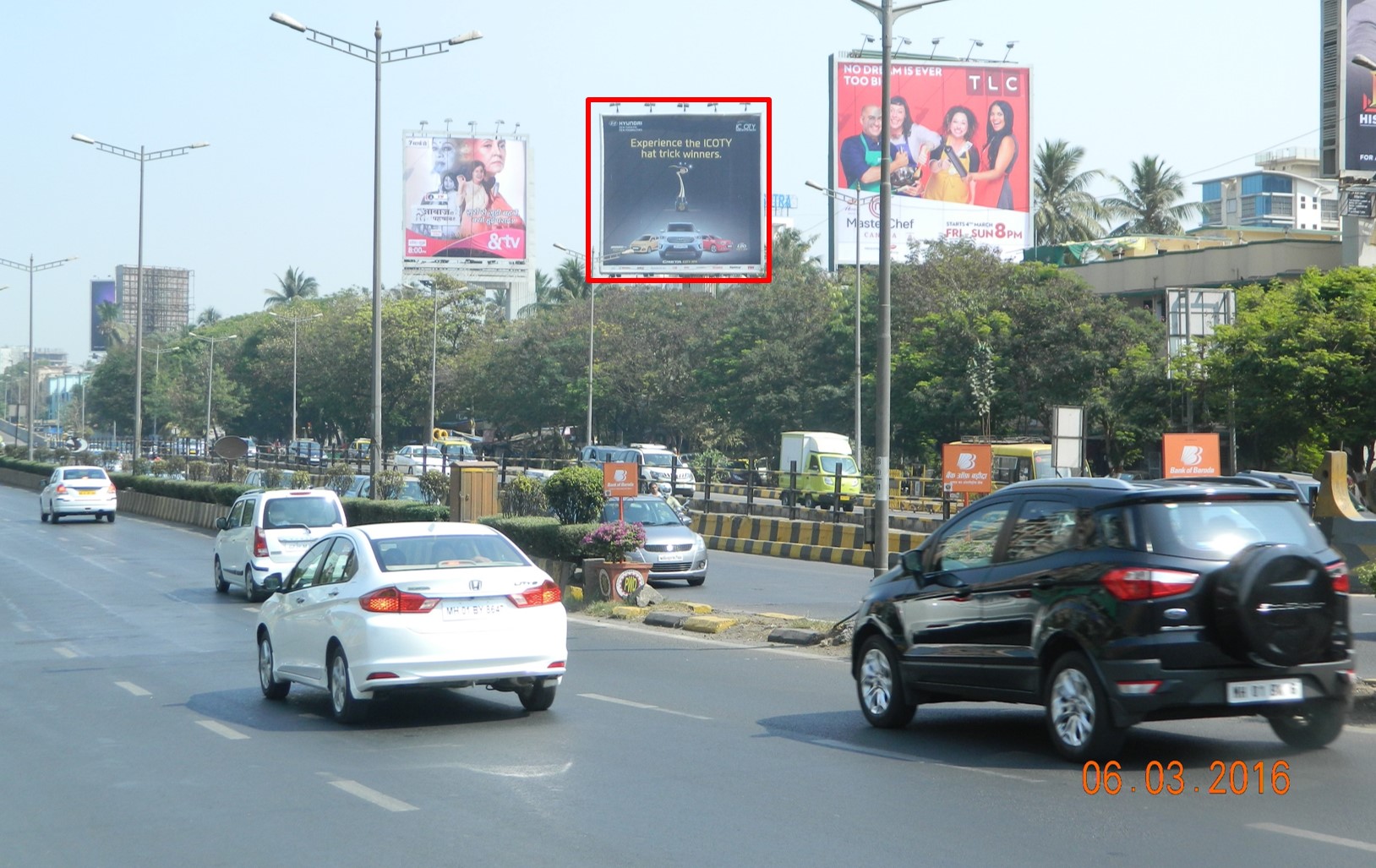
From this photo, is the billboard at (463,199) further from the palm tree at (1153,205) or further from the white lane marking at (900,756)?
the white lane marking at (900,756)

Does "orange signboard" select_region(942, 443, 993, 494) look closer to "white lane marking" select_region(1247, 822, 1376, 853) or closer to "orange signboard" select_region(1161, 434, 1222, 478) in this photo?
"orange signboard" select_region(1161, 434, 1222, 478)

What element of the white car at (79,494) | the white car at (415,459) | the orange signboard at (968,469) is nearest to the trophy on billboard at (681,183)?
the white car at (415,459)

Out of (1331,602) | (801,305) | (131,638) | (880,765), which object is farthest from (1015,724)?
(801,305)

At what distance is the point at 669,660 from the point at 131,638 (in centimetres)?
706

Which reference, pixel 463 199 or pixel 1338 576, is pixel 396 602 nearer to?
pixel 1338 576

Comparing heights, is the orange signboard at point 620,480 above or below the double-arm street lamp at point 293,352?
below

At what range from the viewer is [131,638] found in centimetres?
1758

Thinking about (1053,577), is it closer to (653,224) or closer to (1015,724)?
(1015,724)

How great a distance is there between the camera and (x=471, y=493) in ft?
86.8

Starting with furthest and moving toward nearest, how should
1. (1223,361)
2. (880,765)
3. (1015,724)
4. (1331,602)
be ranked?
(1223,361), (1015,724), (880,765), (1331,602)

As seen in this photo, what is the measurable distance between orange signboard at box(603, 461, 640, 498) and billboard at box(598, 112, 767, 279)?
2461cm

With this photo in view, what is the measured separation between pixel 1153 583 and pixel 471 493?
19.6 m

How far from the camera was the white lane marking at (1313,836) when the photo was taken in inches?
256
